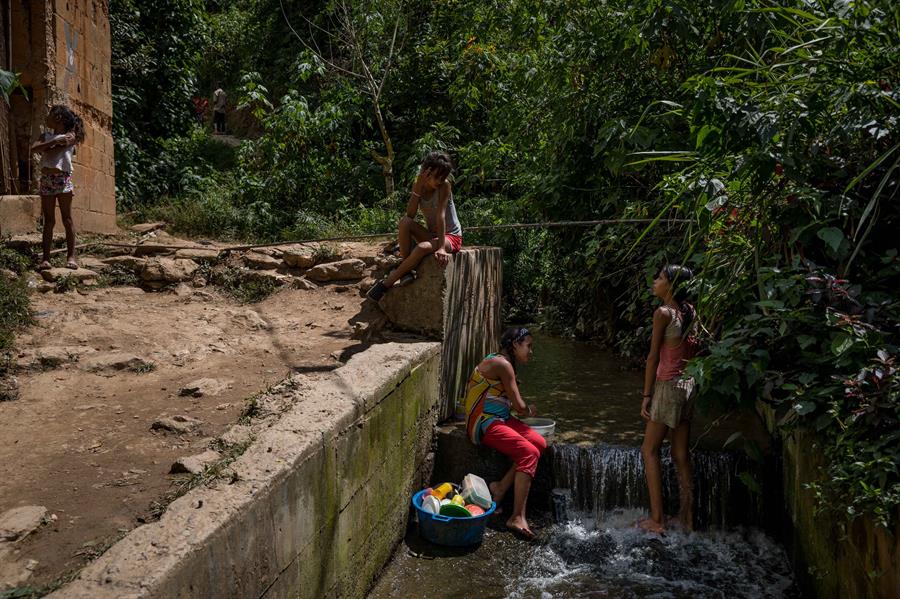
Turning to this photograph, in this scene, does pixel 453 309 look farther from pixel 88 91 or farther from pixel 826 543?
pixel 88 91

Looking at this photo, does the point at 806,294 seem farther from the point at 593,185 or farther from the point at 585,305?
the point at 585,305

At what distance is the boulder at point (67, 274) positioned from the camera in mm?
6918

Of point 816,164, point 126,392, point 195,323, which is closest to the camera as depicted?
point 816,164

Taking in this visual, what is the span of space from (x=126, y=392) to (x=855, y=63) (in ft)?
15.4

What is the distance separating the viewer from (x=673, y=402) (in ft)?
16.9

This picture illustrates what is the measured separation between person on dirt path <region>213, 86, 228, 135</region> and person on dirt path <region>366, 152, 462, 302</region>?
15.9 meters

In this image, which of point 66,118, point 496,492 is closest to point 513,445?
point 496,492

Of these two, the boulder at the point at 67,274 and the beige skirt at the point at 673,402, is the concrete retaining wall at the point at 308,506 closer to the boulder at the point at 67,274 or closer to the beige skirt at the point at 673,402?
the beige skirt at the point at 673,402

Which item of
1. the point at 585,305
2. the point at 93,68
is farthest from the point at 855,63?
the point at 93,68

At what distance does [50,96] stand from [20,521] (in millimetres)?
6398

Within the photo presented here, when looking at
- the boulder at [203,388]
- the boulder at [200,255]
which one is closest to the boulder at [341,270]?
the boulder at [200,255]

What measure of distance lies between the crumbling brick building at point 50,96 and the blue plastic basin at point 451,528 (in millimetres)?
5204

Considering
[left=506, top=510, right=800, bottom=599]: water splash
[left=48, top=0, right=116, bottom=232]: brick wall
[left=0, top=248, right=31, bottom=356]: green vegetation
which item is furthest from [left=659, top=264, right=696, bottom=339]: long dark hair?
[left=48, top=0, right=116, bottom=232]: brick wall

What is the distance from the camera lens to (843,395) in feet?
12.1
